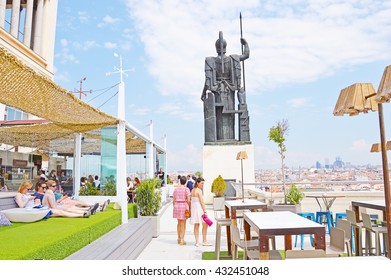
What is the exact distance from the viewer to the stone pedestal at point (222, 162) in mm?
10727

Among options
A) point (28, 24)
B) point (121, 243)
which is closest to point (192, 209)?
point (121, 243)

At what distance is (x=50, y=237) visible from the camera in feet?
9.82

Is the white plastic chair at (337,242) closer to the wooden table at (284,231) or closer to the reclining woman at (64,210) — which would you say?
the wooden table at (284,231)

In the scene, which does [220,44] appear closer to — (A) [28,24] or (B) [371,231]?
(B) [371,231]

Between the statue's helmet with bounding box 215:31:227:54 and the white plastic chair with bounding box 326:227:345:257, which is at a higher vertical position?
the statue's helmet with bounding box 215:31:227:54

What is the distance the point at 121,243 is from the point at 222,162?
24.2 ft

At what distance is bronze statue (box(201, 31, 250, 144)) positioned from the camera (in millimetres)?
10984

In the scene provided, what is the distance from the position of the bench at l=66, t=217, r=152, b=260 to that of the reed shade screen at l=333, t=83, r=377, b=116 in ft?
8.42

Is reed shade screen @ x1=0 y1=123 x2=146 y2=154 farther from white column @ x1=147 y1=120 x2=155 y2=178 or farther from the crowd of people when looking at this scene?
the crowd of people

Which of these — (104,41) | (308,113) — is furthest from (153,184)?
(308,113)

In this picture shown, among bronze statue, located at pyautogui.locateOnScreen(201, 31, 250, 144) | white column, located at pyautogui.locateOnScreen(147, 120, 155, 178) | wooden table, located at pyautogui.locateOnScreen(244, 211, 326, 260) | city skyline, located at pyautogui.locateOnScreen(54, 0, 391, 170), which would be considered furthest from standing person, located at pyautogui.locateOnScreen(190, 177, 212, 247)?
bronze statue, located at pyautogui.locateOnScreen(201, 31, 250, 144)

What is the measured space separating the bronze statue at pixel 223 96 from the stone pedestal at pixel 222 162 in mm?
275
